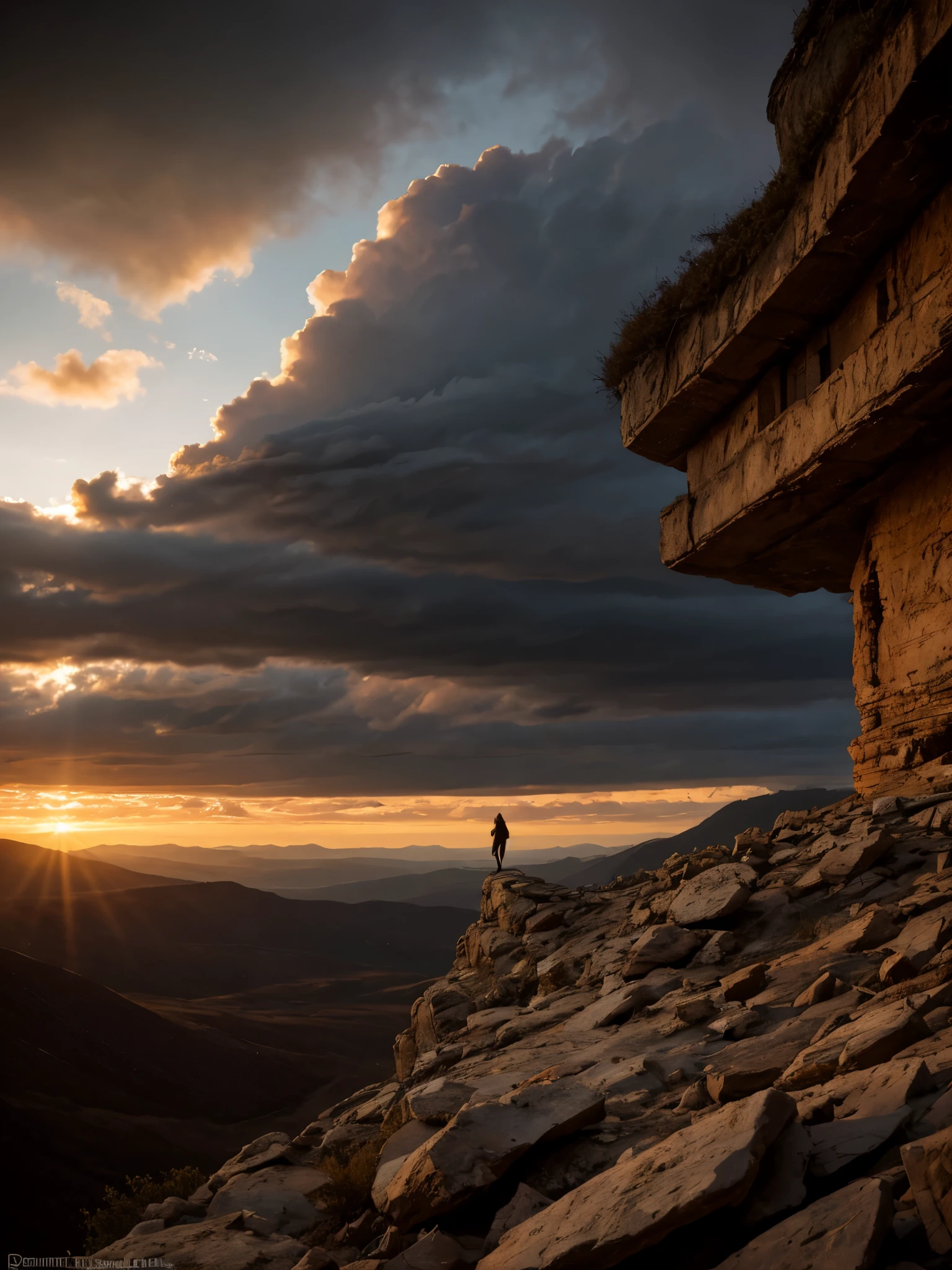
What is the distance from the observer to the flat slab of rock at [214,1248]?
6027 millimetres

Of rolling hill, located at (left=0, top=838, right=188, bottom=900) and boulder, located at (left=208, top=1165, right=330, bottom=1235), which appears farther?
rolling hill, located at (left=0, top=838, right=188, bottom=900)

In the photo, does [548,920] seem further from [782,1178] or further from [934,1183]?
[934,1183]

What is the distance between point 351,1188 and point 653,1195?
3.99m

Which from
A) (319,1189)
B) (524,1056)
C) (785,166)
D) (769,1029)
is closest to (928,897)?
(769,1029)

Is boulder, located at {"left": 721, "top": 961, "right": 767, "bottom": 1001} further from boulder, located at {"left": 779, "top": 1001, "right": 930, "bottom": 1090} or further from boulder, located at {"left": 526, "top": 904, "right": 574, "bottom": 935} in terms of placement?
boulder, located at {"left": 526, "top": 904, "right": 574, "bottom": 935}

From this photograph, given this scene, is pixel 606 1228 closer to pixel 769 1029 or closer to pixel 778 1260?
pixel 778 1260

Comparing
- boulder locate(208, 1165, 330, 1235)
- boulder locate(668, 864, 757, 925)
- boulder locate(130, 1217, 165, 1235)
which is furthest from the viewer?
boulder locate(668, 864, 757, 925)

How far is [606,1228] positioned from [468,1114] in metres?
1.68

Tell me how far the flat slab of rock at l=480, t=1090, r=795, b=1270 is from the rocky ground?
0.04 feet

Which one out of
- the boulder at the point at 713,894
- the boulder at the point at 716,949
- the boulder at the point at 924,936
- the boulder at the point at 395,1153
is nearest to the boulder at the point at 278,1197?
the boulder at the point at 395,1153

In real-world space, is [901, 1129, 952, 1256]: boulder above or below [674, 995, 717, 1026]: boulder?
above

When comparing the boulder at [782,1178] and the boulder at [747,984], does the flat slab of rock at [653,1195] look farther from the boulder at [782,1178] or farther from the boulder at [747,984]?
the boulder at [747,984]

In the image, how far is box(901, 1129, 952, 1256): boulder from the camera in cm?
297

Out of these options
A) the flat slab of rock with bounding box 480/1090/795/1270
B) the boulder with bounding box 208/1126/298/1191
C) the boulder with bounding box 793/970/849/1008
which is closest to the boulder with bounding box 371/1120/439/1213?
the flat slab of rock with bounding box 480/1090/795/1270
